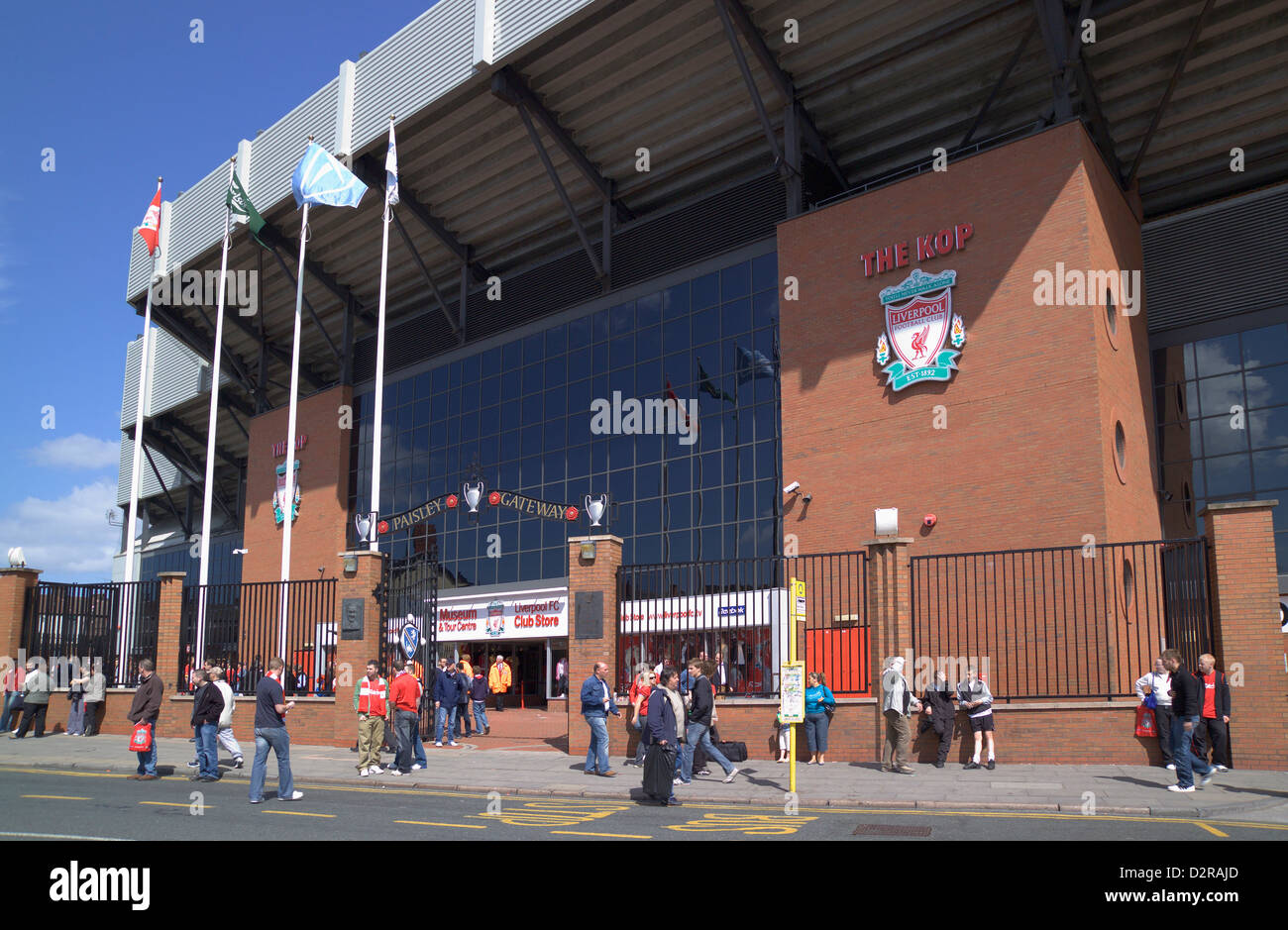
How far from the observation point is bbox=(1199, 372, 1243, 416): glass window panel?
23.3 m

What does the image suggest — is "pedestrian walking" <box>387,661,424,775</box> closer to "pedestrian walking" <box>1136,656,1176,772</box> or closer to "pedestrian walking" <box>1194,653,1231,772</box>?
"pedestrian walking" <box>1136,656,1176,772</box>

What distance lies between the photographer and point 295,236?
34.9 metres

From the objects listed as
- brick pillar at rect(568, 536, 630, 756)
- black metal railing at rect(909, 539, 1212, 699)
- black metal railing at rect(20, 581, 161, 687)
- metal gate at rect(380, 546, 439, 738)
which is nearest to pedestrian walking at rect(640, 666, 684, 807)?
black metal railing at rect(909, 539, 1212, 699)

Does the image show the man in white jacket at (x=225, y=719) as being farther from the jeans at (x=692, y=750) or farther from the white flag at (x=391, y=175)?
the white flag at (x=391, y=175)

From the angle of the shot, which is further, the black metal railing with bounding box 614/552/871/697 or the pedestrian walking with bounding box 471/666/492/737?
the pedestrian walking with bounding box 471/666/492/737

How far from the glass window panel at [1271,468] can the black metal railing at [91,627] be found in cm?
2495

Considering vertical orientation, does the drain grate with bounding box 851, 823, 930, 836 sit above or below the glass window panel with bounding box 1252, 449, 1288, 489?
below

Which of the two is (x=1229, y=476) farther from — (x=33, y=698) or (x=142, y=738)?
(x=33, y=698)

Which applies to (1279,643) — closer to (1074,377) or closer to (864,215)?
(1074,377)

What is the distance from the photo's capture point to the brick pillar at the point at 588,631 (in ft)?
58.4

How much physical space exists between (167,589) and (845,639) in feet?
48.7

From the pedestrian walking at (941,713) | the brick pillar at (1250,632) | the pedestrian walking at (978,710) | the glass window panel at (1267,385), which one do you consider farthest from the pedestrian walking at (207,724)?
the glass window panel at (1267,385)

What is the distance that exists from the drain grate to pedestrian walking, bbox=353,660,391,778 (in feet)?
23.9

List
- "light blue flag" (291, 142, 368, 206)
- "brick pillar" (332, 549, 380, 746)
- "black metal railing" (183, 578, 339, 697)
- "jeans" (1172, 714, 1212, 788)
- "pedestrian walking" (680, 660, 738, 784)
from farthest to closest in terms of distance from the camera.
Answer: "light blue flag" (291, 142, 368, 206), "black metal railing" (183, 578, 339, 697), "brick pillar" (332, 549, 380, 746), "pedestrian walking" (680, 660, 738, 784), "jeans" (1172, 714, 1212, 788)
